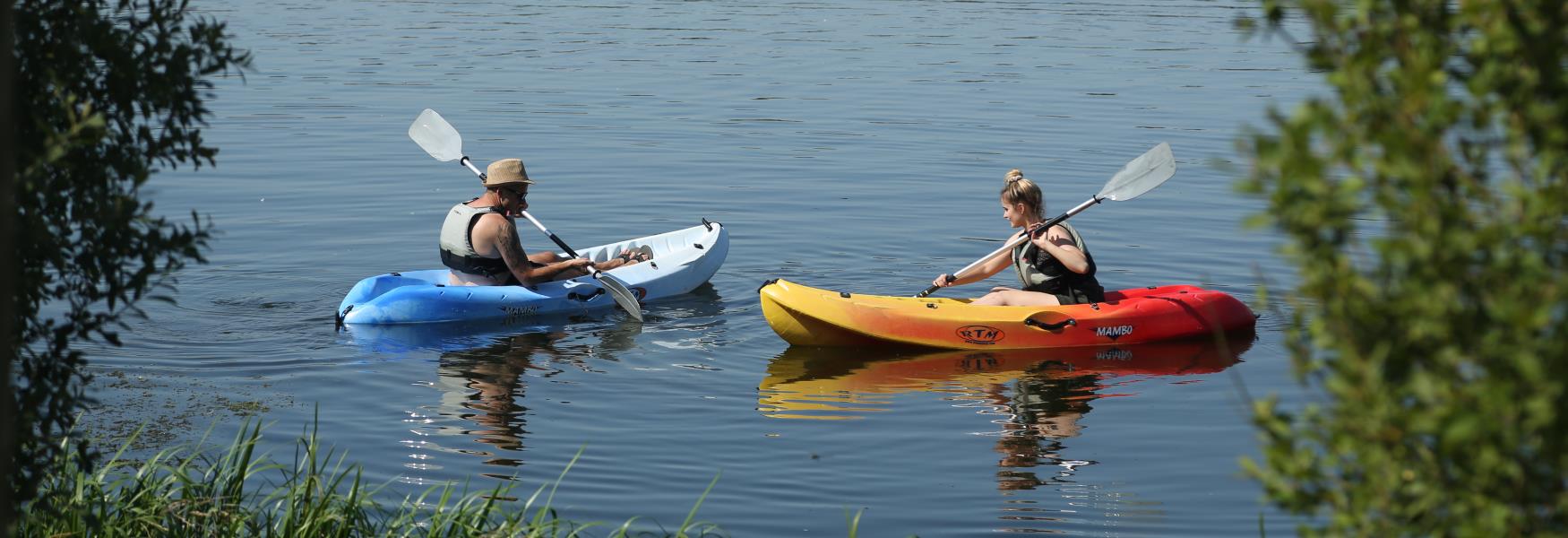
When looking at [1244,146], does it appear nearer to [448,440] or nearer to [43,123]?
[43,123]

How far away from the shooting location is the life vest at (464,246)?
33.6ft

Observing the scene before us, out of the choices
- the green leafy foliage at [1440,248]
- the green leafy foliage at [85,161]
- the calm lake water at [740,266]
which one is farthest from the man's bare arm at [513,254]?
the green leafy foliage at [1440,248]

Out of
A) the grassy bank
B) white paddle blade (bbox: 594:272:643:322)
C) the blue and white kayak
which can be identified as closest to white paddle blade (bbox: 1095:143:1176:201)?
the blue and white kayak

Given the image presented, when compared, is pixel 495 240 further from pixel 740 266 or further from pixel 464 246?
pixel 740 266

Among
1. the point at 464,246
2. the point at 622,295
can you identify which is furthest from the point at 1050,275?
the point at 464,246

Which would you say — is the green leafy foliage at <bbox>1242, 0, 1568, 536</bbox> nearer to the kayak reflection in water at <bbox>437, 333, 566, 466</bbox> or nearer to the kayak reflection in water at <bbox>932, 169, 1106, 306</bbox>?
the kayak reflection in water at <bbox>437, 333, 566, 466</bbox>

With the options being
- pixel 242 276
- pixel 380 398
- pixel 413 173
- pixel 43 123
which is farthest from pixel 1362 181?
pixel 413 173

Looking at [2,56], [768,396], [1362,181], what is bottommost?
[768,396]

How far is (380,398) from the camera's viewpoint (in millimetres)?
8539

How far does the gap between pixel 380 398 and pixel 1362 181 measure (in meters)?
6.78

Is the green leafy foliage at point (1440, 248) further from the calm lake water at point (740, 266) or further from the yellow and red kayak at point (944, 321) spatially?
the yellow and red kayak at point (944, 321)

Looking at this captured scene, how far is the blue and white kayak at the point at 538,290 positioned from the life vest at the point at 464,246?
17 centimetres

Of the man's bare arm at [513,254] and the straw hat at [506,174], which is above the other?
the straw hat at [506,174]

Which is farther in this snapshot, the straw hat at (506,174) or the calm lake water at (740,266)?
the straw hat at (506,174)
